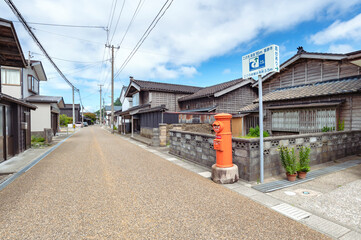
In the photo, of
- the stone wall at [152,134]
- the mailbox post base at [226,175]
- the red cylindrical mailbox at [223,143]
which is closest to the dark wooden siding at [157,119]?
the stone wall at [152,134]

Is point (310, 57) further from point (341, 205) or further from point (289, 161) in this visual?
point (341, 205)

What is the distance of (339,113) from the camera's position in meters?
9.02

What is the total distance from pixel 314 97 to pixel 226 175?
26.0 feet

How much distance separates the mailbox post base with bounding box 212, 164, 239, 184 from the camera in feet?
16.9

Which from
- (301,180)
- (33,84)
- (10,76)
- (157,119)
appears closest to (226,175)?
(301,180)

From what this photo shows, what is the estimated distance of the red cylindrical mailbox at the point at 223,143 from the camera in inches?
205

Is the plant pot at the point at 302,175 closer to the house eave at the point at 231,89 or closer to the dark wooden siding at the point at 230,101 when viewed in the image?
the dark wooden siding at the point at 230,101

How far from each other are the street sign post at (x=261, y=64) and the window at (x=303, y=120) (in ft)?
21.3

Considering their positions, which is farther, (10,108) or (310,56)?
(310,56)

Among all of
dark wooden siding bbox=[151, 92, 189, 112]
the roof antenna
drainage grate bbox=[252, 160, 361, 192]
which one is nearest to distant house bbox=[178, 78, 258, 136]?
dark wooden siding bbox=[151, 92, 189, 112]

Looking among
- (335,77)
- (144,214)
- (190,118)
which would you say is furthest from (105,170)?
(335,77)

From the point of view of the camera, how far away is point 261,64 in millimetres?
5117

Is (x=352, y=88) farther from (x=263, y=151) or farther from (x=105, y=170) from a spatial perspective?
(x=105, y=170)

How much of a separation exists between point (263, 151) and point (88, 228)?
4.54 m
